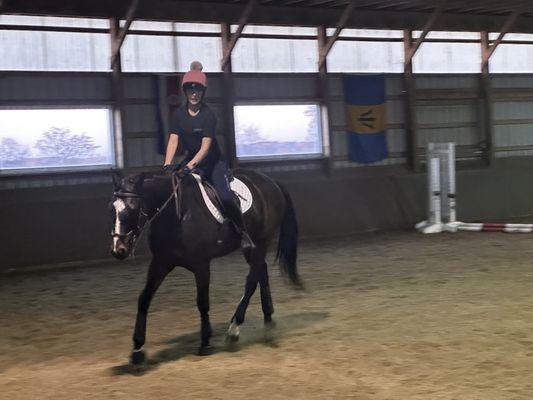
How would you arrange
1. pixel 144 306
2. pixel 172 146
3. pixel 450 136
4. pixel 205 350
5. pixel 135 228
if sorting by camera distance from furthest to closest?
1. pixel 450 136
2. pixel 172 146
3. pixel 205 350
4. pixel 144 306
5. pixel 135 228

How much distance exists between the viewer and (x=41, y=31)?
11805mm

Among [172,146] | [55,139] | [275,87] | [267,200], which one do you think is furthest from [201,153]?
[275,87]

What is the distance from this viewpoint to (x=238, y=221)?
5.69 metres

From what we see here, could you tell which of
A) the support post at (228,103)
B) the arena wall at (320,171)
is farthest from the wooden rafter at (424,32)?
the support post at (228,103)

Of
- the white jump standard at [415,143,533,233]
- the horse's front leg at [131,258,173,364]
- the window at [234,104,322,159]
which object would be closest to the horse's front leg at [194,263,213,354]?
the horse's front leg at [131,258,173,364]

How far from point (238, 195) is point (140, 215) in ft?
3.83

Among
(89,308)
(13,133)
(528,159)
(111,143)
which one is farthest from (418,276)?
(528,159)

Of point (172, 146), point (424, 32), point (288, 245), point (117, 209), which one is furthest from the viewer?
point (424, 32)

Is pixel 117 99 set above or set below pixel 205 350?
above

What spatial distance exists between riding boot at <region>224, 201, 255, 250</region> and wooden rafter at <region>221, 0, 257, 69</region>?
7885mm

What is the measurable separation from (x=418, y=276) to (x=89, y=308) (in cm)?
412

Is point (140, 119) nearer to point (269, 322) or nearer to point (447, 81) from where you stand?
point (269, 322)

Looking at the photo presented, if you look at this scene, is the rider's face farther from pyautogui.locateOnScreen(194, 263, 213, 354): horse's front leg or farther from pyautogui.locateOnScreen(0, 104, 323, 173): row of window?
pyautogui.locateOnScreen(0, 104, 323, 173): row of window

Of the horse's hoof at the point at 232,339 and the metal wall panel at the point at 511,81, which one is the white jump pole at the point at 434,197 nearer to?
the metal wall panel at the point at 511,81
